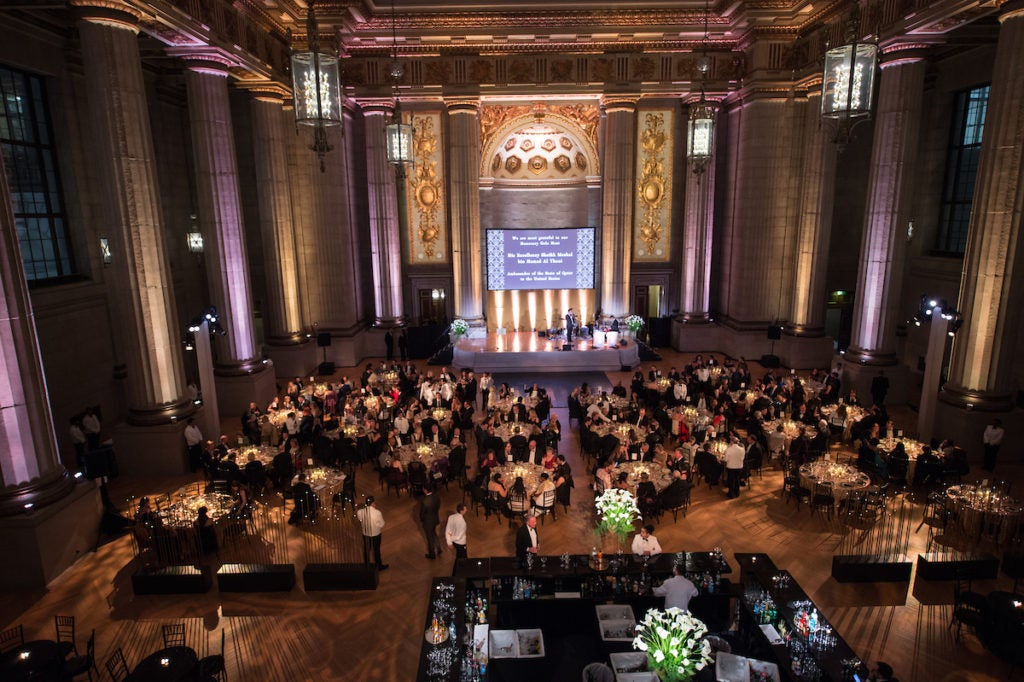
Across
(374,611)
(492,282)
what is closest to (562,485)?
(374,611)

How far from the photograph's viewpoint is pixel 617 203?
2167 centimetres

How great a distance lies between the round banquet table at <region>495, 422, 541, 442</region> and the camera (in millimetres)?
12320

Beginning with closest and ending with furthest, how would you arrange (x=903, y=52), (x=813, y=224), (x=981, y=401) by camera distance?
(x=981, y=401) → (x=903, y=52) → (x=813, y=224)

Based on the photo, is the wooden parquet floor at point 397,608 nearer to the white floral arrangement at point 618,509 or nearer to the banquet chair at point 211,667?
the banquet chair at point 211,667

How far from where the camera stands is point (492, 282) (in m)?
23.3

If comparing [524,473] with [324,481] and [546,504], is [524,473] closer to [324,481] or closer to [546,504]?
[546,504]

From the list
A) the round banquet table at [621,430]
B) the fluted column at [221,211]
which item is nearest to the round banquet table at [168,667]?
the round banquet table at [621,430]

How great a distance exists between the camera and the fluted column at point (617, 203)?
69.2 feet

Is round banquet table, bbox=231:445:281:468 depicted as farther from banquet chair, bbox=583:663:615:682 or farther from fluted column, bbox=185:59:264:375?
banquet chair, bbox=583:663:615:682

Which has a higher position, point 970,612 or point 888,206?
point 888,206

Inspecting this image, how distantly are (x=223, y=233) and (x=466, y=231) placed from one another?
29.6 feet

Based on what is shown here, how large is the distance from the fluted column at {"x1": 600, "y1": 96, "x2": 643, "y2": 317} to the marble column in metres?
12.1

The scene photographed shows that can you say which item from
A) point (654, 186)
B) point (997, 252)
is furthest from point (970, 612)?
point (654, 186)

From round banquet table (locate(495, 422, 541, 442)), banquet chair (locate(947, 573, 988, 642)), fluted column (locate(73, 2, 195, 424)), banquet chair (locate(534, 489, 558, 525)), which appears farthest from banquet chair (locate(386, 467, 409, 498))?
banquet chair (locate(947, 573, 988, 642))
